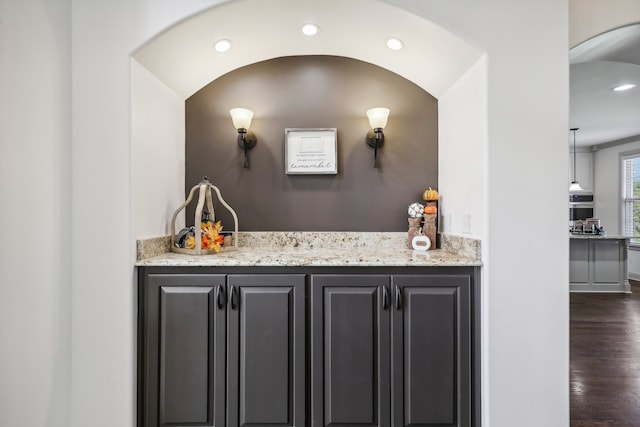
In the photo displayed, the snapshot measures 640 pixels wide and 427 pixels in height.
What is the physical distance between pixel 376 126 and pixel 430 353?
4.59ft

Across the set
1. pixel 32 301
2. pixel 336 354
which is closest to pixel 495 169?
pixel 336 354

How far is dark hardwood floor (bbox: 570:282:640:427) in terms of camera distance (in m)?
2.22

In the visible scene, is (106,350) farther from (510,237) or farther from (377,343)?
(510,237)

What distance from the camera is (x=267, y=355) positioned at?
70.5 inches

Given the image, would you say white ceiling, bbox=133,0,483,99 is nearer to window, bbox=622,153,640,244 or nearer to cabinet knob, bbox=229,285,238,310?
cabinet knob, bbox=229,285,238,310

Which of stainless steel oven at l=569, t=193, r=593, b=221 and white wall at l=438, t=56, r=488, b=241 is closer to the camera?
white wall at l=438, t=56, r=488, b=241

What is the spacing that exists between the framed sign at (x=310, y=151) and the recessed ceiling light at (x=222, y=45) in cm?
61

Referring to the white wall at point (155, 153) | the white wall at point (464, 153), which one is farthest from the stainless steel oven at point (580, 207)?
the white wall at point (155, 153)

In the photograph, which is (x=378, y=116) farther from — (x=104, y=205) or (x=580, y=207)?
(x=580, y=207)

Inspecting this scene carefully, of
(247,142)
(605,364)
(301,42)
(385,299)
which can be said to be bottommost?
(605,364)

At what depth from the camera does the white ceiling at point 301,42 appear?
182 cm

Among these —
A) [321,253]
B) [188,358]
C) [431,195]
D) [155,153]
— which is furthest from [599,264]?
[155,153]

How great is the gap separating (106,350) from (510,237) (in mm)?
2090

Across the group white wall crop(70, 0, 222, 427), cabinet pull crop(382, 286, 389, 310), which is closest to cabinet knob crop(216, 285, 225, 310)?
white wall crop(70, 0, 222, 427)
